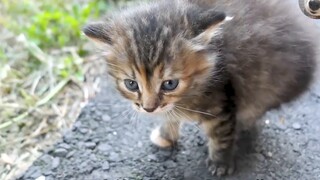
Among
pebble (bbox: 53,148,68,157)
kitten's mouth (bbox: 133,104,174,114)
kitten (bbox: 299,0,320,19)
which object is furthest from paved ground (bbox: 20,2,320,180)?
kitten (bbox: 299,0,320,19)

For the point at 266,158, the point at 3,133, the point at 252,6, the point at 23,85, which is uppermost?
the point at 252,6

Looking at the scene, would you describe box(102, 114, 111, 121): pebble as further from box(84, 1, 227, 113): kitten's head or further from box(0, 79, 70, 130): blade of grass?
box(84, 1, 227, 113): kitten's head

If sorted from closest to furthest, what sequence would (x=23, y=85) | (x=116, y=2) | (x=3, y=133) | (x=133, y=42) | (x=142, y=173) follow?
(x=133, y=42)
(x=142, y=173)
(x=3, y=133)
(x=23, y=85)
(x=116, y=2)

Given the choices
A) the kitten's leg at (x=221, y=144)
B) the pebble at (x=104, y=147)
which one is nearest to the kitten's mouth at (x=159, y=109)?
the kitten's leg at (x=221, y=144)

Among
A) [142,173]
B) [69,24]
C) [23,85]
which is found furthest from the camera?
[69,24]

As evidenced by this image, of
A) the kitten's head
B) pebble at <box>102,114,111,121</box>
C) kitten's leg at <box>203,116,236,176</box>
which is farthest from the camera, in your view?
pebble at <box>102,114,111,121</box>

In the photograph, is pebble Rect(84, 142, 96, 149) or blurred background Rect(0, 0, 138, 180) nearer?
pebble Rect(84, 142, 96, 149)

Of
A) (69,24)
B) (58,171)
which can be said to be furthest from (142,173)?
(69,24)

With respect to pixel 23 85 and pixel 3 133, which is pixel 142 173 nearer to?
pixel 3 133

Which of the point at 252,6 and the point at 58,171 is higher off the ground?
the point at 252,6

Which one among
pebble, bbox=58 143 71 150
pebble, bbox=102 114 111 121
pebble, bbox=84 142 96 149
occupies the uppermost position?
pebble, bbox=102 114 111 121
